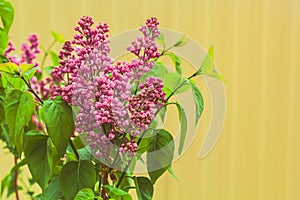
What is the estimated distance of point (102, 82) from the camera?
626 mm

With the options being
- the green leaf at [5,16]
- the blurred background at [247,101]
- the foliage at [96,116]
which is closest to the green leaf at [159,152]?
the foliage at [96,116]

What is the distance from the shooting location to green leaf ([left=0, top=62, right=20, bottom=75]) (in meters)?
0.67

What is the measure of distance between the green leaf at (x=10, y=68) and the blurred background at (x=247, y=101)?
1051mm

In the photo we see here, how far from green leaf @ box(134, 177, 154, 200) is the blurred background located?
3.39 feet

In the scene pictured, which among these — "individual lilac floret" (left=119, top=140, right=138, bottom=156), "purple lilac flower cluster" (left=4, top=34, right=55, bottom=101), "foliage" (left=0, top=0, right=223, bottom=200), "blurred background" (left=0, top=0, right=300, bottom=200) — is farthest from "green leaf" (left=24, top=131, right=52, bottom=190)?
"blurred background" (left=0, top=0, right=300, bottom=200)

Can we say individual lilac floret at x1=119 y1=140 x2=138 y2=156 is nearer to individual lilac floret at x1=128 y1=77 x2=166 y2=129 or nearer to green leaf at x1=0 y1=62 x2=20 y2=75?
individual lilac floret at x1=128 y1=77 x2=166 y2=129

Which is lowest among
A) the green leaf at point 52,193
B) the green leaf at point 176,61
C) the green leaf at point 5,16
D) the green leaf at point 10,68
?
the green leaf at point 52,193

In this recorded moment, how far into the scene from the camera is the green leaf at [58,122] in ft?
2.10

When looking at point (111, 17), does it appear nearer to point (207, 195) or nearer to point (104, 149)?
point (207, 195)

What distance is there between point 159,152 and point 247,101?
1.23 m

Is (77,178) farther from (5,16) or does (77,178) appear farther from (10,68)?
(5,16)

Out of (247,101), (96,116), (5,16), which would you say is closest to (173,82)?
(96,116)

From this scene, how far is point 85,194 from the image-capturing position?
64 centimetres

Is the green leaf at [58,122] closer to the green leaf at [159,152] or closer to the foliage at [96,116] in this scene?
the foliage at [96,116]
